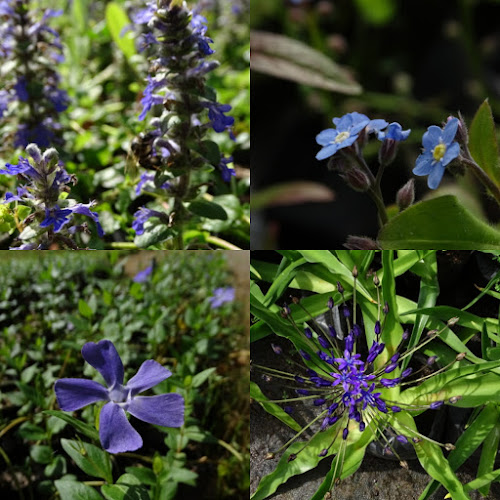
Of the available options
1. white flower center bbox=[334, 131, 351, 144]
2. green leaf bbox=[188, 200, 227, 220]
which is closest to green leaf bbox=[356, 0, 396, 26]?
green leaf bbox=[188, 200, 227, 220]

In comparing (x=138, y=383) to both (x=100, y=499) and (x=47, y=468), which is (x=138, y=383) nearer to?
(x=100, y=499)

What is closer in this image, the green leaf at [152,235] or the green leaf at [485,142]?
the green leaf at [485,142]

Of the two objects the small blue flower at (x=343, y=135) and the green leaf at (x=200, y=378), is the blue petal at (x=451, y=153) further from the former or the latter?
the green leaf at (x=200, y=378)

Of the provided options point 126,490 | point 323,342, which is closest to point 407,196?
point 323,342

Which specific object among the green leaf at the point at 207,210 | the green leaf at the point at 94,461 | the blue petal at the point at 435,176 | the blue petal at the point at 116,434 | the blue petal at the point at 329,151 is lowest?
the green leaf at the point at 94,461

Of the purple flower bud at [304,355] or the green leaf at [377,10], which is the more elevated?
the green leaf at [377,10]

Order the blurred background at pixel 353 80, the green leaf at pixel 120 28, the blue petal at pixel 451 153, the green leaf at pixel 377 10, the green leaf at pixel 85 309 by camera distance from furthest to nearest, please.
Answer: the green leaf at pixel 377 10 → the blurred background at pixel 353 80 → the green leaf at pixel 120 28 → the green leaf at pixel 85 309 → the blue petal at pixel 451 153

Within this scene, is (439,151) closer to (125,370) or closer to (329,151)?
(329,151)

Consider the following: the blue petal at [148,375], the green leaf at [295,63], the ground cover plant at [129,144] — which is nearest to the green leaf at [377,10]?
the ground cover plant at [129,144]
